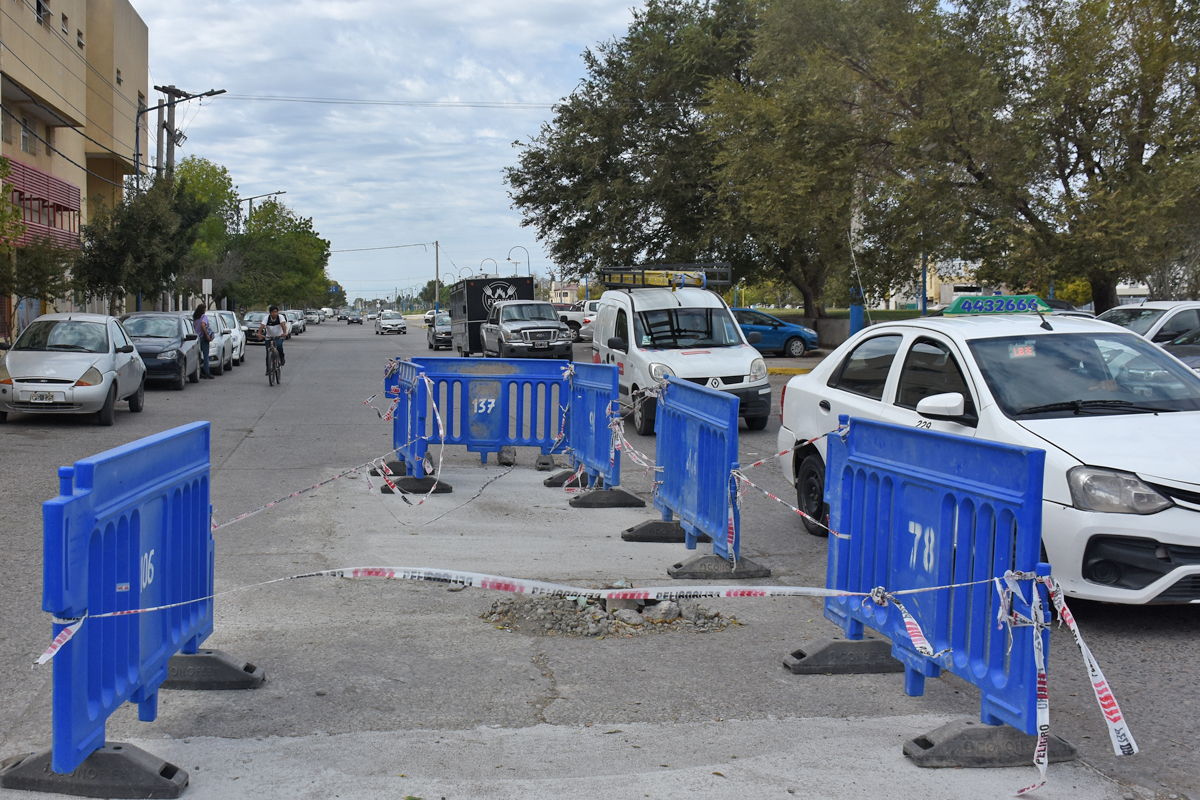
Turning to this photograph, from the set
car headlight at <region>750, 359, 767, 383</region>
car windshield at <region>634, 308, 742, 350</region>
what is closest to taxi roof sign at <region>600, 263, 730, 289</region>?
car windshield at <region>634, 308, 742, 350</region>

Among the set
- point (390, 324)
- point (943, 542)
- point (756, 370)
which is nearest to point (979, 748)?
point (943, 542)

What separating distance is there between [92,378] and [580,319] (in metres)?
34.3

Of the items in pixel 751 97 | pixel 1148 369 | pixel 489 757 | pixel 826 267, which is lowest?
pixel 489 757

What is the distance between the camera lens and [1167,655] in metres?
5.34

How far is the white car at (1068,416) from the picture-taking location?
5.40 m

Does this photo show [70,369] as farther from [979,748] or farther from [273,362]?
[979,748]

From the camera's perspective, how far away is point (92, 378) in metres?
15.2

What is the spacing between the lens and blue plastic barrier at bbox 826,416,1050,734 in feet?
12.3

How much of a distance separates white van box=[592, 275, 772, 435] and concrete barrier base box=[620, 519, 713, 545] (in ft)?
20.5

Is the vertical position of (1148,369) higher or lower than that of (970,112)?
lower

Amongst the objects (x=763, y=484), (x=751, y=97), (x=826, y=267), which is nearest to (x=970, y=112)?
(x=751, y=97)

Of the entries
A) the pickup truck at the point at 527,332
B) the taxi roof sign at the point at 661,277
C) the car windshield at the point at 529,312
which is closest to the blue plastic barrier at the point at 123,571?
the taxi roof sign at the point at 661,277

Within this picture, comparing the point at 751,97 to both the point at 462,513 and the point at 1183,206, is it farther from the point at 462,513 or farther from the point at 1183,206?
the point at 462,513

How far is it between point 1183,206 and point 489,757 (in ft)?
67.9
